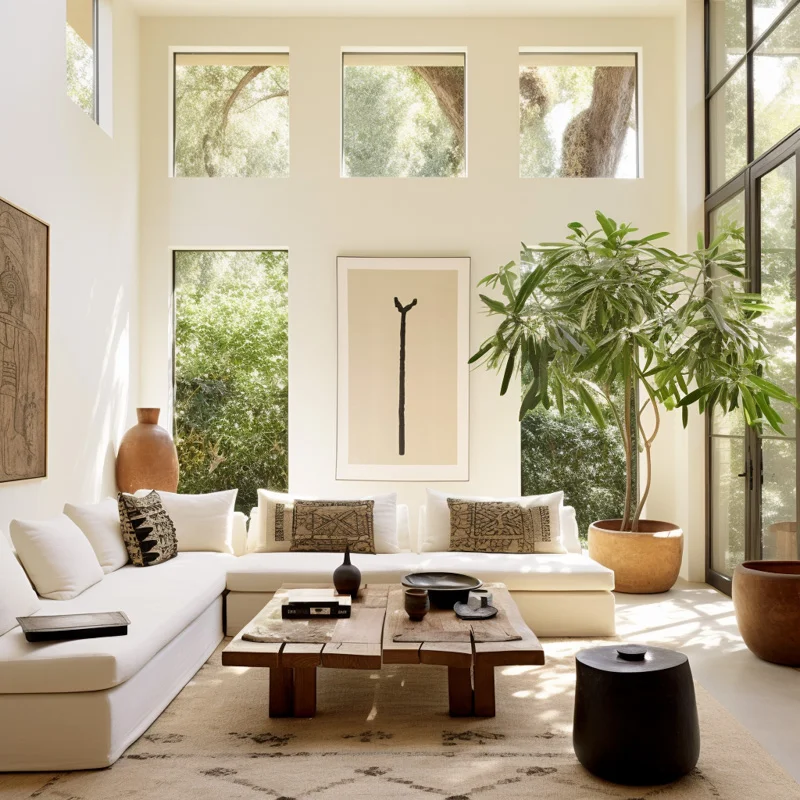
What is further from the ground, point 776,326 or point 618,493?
point 776,326

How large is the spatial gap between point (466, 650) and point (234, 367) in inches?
162

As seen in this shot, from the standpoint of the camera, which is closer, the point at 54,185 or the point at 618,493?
the point at 54,185

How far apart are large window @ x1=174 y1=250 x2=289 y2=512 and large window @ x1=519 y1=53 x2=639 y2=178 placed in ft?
7.55

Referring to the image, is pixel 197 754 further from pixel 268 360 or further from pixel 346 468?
pixel 268 360

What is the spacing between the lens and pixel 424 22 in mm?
6824

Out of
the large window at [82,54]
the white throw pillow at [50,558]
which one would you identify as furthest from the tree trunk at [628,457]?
the large window at [82,54]

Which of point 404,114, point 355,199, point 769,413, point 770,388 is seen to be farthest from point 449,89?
point 769,413

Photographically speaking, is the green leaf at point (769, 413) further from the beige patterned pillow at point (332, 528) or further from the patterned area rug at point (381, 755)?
the beige patterned pillow at point (332, 528)

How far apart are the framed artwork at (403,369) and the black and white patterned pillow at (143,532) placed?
1.97m

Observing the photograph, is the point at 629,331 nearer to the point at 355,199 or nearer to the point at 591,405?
the point at 591,405

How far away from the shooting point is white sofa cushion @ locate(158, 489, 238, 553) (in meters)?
5.42

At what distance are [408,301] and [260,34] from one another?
2.49 m

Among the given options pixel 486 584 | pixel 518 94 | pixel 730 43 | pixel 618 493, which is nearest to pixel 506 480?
pixel 618 493

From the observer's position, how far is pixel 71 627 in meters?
3.25
